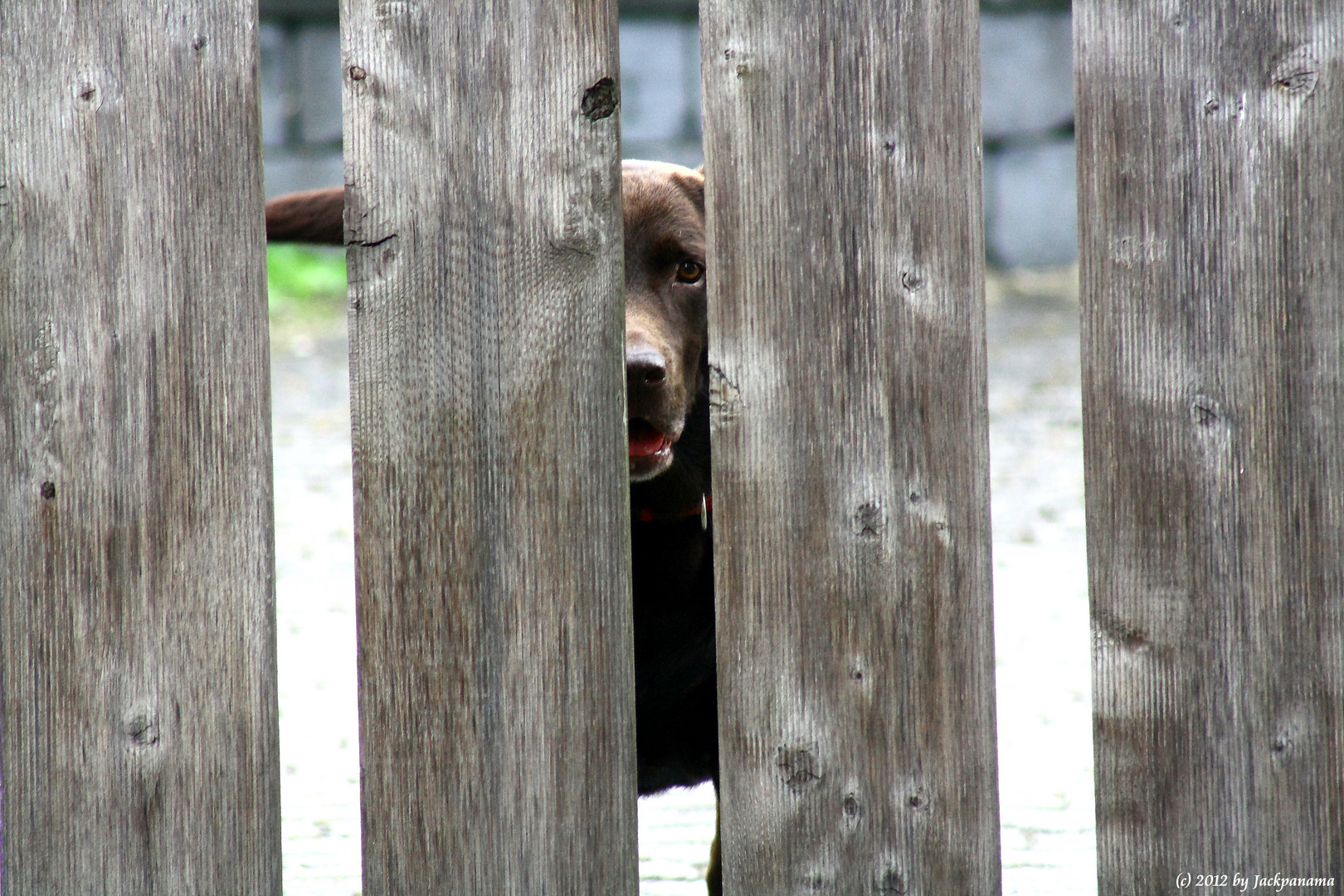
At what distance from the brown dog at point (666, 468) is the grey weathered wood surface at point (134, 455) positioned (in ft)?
2.74

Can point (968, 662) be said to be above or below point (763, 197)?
below

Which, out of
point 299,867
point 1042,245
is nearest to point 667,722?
point 299,867

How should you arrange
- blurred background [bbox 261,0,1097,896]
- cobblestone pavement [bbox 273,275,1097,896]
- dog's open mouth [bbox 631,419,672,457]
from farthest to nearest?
blurred background [bbox 261,0,1097,896], cobblestone pavement [bbox 273,275,1097,896], dog's open mouth [bbox 631,419,672,457]

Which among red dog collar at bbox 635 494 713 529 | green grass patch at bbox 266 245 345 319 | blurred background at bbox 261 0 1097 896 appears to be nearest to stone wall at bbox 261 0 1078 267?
blurred background at bbox 261 0 1097 896

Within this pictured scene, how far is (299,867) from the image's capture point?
2.95 meters

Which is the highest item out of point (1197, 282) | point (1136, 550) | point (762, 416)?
point (1197, 282)

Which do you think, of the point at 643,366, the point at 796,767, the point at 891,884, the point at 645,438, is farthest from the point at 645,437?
the point at 891,884

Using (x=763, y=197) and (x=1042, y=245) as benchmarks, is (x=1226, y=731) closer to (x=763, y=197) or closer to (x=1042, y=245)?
(x=763, y=197)

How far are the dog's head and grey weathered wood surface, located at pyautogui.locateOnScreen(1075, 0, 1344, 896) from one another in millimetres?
1214

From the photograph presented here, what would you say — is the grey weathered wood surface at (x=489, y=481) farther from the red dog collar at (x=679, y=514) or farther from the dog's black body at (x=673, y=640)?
the red dog collar at (x=679, y=514)

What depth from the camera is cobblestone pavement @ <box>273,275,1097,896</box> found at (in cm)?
304

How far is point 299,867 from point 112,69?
1.92 m

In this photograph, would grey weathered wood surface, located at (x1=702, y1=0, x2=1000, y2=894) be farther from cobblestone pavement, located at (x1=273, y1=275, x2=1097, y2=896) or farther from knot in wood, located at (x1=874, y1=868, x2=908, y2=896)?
cobblestone pavement, located at (x1=273, y1=275, x2=1097, y2=896)

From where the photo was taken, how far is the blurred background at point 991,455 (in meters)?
3.28
